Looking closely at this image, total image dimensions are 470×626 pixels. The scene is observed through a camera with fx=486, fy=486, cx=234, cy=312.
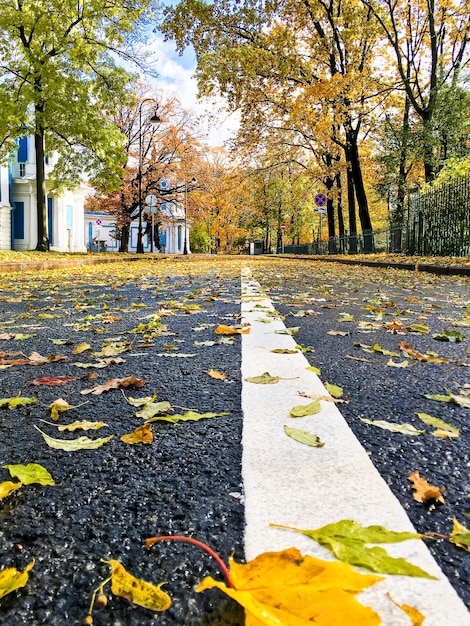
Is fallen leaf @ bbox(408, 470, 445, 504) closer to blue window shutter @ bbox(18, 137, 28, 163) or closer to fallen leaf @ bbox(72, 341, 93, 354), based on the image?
fallen leaf @ bbox(72, 341, 93, 354)

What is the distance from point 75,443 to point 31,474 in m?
0.23

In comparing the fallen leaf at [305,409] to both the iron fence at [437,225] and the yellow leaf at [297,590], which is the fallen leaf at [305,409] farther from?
the iron fence at [437,225]

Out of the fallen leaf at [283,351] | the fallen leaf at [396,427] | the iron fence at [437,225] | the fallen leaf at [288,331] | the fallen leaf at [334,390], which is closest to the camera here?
the fallen leaf at [396,427]

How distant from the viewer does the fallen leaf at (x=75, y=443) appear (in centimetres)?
149

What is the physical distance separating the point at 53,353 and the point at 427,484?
228 cm

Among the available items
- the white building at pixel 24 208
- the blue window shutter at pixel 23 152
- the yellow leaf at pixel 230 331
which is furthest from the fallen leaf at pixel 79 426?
the blue window shutter at pixel 23 152

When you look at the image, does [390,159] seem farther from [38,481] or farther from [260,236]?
[260,236]

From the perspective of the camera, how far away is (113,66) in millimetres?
19453

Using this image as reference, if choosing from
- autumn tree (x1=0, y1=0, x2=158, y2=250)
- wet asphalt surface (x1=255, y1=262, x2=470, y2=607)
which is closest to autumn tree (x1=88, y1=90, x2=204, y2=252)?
autumn tree (x1=0, y1=0, x2=158, y2=250)

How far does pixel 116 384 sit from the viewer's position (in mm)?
2188

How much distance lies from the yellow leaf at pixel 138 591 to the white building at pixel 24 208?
30.0 meters

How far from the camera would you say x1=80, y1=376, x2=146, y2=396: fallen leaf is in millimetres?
2105

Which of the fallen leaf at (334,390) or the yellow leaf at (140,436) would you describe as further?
the fallen leaf at (334,390)

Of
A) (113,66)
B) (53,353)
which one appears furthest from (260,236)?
(53,353)
